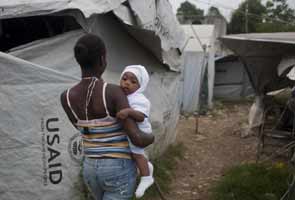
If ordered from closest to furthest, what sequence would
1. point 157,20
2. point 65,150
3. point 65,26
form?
point 65,150
point 65,26
point 157,20

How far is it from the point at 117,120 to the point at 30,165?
179cm

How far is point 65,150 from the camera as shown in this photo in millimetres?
3631

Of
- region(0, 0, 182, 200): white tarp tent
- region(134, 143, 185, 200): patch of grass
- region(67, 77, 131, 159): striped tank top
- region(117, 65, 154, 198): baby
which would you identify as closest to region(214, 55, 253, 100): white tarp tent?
region(134, 143, 185, 200): patch of grass

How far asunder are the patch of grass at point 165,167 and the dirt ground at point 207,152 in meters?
0.09

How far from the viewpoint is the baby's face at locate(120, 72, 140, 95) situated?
2166 millimetres

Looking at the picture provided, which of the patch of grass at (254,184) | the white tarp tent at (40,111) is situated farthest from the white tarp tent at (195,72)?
the white tarp tent at (40,111)

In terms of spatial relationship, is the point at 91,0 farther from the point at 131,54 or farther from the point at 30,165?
the point at 30,165

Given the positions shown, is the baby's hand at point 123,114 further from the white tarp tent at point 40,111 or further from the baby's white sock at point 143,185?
the white tarp tent at point 40,111

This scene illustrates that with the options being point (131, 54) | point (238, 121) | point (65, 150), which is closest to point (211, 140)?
point (238, 121)

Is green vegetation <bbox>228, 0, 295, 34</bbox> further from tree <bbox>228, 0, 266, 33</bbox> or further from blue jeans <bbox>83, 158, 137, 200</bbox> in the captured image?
blue jeans <bbox>83, 158, 137, 200</bbox>

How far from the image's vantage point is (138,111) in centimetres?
205

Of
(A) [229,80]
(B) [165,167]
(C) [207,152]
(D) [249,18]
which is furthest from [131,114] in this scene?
(D) [249,18]

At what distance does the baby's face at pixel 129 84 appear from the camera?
217 cm

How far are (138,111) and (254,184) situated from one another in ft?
9.63
